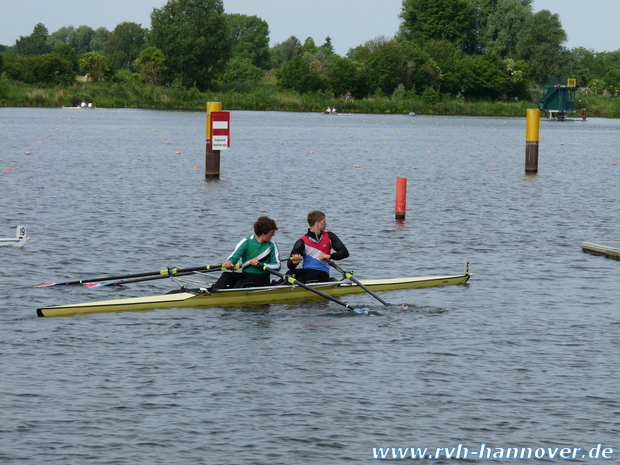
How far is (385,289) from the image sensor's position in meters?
18.3

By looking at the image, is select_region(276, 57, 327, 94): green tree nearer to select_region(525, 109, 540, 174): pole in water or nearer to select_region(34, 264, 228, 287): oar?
select_region(525, 109, 540, 174): pole in water

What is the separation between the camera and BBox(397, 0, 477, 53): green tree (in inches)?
6038

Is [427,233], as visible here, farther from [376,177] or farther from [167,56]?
[167,56]

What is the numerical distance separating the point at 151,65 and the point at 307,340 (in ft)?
374

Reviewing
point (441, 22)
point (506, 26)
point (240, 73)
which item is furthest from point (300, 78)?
point (441, 22)

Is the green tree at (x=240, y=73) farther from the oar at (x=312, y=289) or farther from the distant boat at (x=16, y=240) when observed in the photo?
the oar at (x=312, y=289)

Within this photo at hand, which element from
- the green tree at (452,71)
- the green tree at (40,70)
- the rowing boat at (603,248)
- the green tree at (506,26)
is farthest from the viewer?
the green tree at (506,26)

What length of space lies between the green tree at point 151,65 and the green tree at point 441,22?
46047 mm

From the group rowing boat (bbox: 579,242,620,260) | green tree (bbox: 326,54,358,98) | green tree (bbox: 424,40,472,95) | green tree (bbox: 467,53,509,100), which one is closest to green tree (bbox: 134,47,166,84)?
green tree (bbox: 326,54,358,98)

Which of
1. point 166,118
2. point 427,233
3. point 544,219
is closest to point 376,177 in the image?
point 544,219

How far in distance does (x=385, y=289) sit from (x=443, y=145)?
49245 millimetres

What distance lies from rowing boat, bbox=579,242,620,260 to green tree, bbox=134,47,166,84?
106 m

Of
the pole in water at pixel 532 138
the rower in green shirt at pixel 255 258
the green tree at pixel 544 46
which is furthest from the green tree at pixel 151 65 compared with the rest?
the rower in green shirt at pixel 255 258

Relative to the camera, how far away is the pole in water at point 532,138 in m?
38.4
